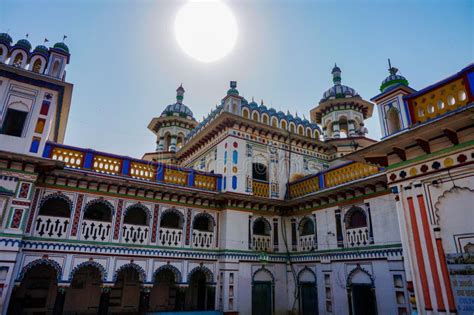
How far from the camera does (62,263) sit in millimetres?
10977

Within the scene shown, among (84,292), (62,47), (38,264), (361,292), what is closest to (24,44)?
(62,47)

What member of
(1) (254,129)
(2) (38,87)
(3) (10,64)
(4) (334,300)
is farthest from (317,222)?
(3) (10,64)

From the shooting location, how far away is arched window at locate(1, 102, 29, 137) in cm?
1047

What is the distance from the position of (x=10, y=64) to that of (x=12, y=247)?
637 cm

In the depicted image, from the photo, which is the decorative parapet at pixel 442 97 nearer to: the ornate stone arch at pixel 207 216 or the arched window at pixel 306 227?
the arched window at pixel 306 227

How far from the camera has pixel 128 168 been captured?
12.7 meters

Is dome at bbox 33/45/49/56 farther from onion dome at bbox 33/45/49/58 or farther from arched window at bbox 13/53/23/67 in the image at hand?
arched window at bbox 13/53/23/67

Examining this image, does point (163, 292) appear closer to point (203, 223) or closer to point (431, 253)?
point (203, 223)

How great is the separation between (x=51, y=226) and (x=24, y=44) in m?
6.73

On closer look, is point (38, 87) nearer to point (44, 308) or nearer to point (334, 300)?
point (44, 308)

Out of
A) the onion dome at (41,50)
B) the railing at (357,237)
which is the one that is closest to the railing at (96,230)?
the onion dome at (41,50)

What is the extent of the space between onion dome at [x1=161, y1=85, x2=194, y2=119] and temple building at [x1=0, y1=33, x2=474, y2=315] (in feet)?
23.0

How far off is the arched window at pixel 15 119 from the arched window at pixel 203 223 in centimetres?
772

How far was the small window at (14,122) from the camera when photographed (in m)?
10.5
